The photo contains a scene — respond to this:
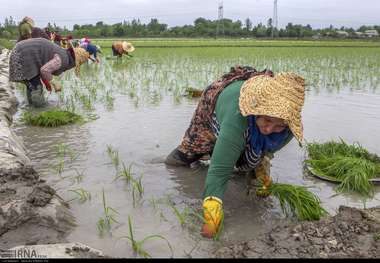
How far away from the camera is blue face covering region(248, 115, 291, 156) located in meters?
2.47

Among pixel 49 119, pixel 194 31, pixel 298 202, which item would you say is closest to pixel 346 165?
pixel 298 202

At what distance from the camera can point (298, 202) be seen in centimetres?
270

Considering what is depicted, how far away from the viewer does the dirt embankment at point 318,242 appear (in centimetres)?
209

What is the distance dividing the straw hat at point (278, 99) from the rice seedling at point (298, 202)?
60cm

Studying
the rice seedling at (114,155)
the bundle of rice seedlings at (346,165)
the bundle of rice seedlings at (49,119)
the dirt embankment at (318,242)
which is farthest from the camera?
the bundle of rice seedlings at (49,119)

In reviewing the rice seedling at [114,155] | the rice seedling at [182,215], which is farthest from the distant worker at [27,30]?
the rice seedling at [182,215]

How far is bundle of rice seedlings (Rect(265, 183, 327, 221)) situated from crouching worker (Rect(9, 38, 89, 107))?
146 inches

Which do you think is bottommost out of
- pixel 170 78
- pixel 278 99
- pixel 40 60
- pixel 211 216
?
pixel 211 216

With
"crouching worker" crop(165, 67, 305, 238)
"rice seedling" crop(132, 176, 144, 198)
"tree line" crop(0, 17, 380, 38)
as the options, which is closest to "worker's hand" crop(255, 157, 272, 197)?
"crouching worker" crop(165, 67, 305, 238)

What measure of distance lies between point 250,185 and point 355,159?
0.98 meters

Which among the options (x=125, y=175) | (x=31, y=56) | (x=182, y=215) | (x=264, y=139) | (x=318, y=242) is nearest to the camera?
(x=318, y=242)

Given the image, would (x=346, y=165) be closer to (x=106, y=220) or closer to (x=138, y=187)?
(x=138, y=187)

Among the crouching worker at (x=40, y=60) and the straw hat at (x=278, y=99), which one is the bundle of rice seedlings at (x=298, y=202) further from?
the crouching worker at (x=40, y=60)

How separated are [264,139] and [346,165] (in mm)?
1293
